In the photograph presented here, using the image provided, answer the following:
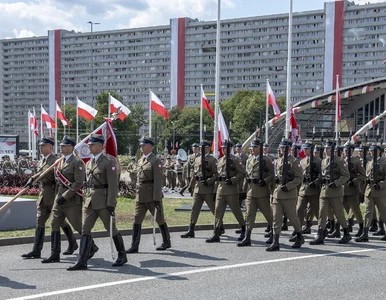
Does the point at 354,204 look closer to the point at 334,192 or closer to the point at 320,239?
the point at 334,192

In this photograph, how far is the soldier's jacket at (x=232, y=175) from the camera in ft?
37.2

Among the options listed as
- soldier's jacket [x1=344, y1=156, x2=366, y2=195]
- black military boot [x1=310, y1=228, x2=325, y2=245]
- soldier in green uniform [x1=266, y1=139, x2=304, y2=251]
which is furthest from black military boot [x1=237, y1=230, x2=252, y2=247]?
soldier's jacket [x1=344, y1=156, x2=366, y2=195]

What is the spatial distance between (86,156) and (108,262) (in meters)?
3.36

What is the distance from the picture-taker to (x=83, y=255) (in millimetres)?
8273

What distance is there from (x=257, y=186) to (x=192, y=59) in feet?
358

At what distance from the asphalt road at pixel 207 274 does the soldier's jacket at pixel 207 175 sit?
4.58 feet

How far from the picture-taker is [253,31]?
11619cm

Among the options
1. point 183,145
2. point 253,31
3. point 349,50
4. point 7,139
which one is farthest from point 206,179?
point 253,31

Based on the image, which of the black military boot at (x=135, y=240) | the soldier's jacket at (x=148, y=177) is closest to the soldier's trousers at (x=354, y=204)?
the soldier's jacket at (x=148, y=177)

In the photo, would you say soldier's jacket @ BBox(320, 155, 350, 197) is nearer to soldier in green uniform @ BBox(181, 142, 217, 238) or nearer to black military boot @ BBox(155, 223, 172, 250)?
soldier in green uniform @ BBox(181, 142, 217, 238)

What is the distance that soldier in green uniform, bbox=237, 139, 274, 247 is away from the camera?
35.4 feet

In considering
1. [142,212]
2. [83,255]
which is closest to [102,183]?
[83,255]

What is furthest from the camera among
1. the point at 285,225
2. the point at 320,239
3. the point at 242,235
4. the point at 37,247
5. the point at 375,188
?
the point at 285,225

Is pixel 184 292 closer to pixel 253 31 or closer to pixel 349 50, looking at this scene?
pixel 349 50
